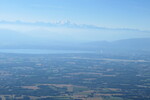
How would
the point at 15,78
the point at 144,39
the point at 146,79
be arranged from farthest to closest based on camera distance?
the point at 144,39, the point at 146,79, the point at 15,78

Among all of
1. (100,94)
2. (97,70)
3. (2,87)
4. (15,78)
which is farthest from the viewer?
(97,70)

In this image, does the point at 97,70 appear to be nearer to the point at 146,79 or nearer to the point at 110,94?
the point at 146,79

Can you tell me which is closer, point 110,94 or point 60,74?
point 110,94

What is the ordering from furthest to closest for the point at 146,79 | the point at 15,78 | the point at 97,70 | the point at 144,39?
the point at 144,39 → the point at 97,70 → the point at 146,79 → the point at 15,78

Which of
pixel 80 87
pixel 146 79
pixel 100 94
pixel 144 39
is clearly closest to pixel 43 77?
pixel 80 87

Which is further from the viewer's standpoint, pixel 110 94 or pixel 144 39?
pixel 144 39

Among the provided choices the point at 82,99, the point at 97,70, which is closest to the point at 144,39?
the point at 97,70

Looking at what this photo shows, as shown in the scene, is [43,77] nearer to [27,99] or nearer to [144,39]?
[27,99]

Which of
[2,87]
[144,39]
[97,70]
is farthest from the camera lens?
[144,39]
